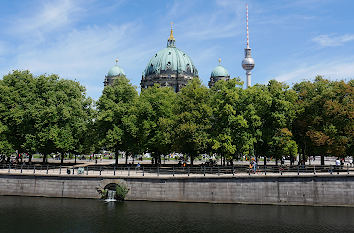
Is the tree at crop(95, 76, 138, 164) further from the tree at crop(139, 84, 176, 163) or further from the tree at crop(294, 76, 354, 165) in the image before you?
the tree at crop(294, 76, 354, 165)

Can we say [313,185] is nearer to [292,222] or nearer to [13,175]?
[292,222]

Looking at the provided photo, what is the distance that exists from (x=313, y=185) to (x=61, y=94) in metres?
37.1

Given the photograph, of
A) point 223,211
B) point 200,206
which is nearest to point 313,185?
point 223,211

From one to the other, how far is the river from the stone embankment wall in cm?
112

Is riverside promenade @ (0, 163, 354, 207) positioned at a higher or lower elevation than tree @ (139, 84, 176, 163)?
lower

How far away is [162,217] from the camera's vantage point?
1112 inches

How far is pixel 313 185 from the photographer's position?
32.4 m

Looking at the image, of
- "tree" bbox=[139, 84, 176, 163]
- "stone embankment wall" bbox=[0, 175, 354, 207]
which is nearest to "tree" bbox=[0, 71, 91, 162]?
"stone embankment wall" bbox=[0, 175, 354, 207]

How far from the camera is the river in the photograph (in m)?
24.7

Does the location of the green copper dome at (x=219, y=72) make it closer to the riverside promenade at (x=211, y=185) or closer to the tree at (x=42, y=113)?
the tree at (x=42, y=113)

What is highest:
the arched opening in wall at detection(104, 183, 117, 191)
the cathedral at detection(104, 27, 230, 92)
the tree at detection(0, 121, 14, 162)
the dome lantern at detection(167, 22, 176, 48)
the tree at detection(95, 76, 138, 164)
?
the dome lantern at detection(167, 22, 176, 48)

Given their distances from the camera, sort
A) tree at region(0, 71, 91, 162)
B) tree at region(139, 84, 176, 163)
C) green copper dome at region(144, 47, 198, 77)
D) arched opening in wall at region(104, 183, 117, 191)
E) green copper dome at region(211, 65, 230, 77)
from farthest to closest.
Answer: green copper dome at region(211, 65, 230, 77), green copper dome at region(144, 47, 198, 77), tree at region(0, 71, 91, 162), tree at region(139, 84, 176, 163), arched opening in wall at region(104, 183, 117, 191)

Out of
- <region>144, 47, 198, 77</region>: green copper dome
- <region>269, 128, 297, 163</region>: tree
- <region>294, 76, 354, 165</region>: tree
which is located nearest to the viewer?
<region>294, 76, 354, 165</region>: tree

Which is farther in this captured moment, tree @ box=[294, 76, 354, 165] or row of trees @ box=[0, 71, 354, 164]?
row of trees @ box=[0, 71, 354, 164]
